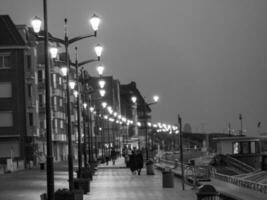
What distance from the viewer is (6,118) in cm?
8156

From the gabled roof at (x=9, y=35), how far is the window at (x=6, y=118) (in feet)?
24.7

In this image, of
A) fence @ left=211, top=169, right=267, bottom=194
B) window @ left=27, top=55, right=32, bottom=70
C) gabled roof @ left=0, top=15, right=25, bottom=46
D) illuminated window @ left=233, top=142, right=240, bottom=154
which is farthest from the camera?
window @ left=27, top=55, right=32, bottom=70

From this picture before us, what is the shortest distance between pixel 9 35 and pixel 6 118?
910cm

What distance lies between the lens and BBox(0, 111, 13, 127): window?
266 ft

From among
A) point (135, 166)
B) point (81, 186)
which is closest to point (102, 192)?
point (81, 186)

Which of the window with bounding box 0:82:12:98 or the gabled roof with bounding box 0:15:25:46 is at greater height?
the gabled roof with bounding box 0:15:25:46

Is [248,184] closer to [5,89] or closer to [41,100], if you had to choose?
[5,89]

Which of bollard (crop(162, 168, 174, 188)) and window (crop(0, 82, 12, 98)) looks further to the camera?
window (crop(0, 82, 12, 98))

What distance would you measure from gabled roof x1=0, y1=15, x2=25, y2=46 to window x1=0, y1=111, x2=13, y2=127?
753 centimetres

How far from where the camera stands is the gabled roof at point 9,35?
8075cm

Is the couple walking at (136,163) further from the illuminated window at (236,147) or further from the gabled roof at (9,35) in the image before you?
the gabled roof at (9,35)

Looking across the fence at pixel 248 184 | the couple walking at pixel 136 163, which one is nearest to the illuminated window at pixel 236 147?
the couple walking at pixel 136 163

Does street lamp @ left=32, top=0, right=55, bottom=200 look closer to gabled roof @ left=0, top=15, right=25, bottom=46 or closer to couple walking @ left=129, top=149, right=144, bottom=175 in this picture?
couple walking @ left=129, top=149, right=144, bottom=175

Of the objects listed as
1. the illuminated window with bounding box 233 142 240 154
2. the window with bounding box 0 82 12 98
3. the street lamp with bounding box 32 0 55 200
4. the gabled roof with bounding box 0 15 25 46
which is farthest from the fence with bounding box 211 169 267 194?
the window with bounding box 0 82 12 98
